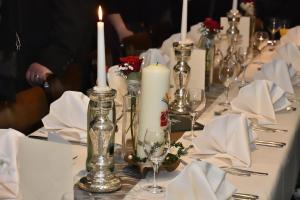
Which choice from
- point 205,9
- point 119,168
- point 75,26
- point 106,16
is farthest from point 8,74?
point 205,9

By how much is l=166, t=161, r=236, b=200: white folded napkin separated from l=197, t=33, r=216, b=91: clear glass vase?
1382mm

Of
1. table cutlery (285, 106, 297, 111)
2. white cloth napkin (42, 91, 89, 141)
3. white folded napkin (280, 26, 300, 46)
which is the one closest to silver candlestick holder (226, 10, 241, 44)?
white folded napkin (280, 26, 300, 46)

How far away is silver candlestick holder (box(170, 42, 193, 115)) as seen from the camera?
265 centimetres

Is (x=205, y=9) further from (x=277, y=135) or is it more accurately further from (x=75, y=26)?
(x=277, y=135)

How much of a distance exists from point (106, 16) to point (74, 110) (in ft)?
9.94

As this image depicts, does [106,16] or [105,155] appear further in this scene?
[106,16]

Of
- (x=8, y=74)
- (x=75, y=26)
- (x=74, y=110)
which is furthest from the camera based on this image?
(x=75, y=26)

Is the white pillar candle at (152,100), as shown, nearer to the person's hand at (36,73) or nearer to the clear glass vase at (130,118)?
the clear glass vase at (130,118)

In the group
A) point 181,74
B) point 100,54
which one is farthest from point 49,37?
point 100,54

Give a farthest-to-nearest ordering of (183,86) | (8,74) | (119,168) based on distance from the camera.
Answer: (8,74) → (183,86) → (119,168)

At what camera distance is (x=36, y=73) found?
368 cm

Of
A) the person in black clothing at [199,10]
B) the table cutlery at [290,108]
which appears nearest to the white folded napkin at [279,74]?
the table cutlery at [290,108]

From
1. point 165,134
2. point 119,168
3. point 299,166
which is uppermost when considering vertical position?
point 165,134

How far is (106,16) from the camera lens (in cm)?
527
